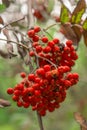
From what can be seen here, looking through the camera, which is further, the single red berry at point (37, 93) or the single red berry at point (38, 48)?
the single red berry at point (38, 48)

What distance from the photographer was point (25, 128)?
3977mm

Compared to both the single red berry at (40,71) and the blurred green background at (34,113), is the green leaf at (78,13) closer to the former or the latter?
the single red berry at (40,71)

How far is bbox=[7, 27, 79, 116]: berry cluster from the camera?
4.51ft

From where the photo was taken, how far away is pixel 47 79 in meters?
1.37

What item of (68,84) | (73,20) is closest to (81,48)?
(73,20)

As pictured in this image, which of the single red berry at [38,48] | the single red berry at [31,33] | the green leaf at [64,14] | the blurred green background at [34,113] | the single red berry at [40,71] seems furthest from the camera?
the blurred green background at [34,113]

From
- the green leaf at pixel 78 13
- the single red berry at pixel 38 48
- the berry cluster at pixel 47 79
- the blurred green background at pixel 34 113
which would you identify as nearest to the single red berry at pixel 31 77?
the berry cluster at pixel 47 79

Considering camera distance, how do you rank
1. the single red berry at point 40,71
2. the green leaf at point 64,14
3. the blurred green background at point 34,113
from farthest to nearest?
1. the blurred green background at point 34,113
2. the green leaf at point 64,14
3. the single red berry at point 40,71

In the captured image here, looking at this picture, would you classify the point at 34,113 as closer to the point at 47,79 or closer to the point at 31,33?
the point at 31,33

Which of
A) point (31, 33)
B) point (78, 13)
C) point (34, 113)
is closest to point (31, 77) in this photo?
point (31, 33)

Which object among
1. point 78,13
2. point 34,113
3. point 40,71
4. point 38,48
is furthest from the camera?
point 34,113

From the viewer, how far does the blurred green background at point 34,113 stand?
151 inches

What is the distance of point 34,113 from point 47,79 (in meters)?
2.80

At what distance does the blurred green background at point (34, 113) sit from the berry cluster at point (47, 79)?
84.4 inches
